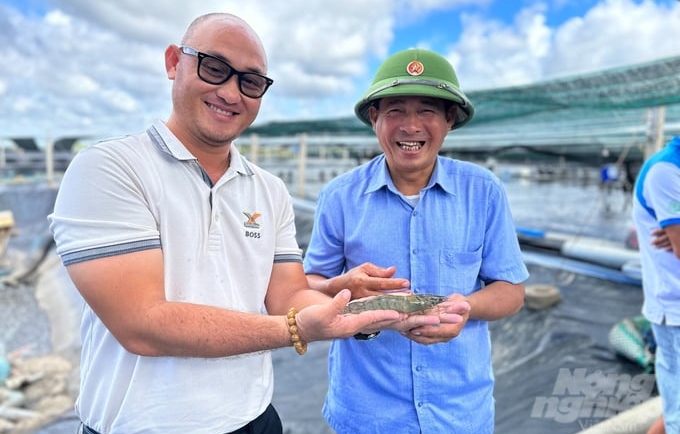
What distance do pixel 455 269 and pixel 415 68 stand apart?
769 millimetres

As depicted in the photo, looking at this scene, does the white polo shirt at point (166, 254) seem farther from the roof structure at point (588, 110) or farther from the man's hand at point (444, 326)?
the roof structure at point (588, 110)

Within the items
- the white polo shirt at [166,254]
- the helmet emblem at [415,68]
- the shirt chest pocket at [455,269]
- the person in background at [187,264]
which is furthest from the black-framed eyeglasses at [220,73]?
the shirt chest pocket at [455,269]

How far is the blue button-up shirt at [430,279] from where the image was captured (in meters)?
1.60

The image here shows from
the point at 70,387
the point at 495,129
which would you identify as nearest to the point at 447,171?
the point at 495,129

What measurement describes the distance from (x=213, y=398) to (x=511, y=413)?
2841 millimetres

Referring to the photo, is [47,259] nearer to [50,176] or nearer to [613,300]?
[50,176]

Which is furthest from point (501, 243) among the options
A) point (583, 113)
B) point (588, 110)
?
point (583, 113)

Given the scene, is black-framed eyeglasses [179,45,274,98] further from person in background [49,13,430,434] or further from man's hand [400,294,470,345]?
man's hand [400,294,470,345]

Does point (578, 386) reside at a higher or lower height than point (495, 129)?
lower

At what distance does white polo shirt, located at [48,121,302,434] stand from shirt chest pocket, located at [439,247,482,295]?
2.22 ft

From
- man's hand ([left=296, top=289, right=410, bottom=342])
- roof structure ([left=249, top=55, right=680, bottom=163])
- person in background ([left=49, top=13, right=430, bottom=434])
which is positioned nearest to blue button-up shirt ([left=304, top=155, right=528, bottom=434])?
person in background ([left=49, top=13, right=430, bottom=434])

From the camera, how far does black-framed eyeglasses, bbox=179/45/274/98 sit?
1.36m

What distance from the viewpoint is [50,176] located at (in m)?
14.9

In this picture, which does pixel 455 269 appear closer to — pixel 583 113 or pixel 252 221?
pixel 252 221
